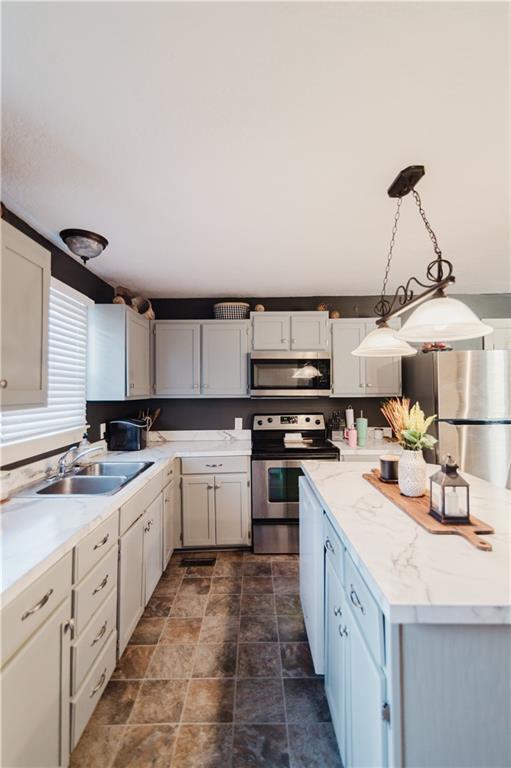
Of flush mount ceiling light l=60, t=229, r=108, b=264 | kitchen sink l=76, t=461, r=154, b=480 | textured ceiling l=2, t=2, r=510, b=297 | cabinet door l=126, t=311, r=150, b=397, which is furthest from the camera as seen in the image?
cabinet door l=126, t=311, r=150, b=397

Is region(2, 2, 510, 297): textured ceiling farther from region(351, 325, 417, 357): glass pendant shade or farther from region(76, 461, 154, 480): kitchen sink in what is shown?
region(76, 461, 154, 480): kitchen sink

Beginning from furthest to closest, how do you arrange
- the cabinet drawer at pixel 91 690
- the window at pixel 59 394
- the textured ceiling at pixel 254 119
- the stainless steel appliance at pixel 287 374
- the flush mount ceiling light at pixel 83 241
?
the stainless steel appliance at pixel 287 374, the flush mount ceiling light at pixel 83 241, the window at pixel 59 394, the cabinet drawer at pixel 91 690, the textured ceiling at pixel 254 119

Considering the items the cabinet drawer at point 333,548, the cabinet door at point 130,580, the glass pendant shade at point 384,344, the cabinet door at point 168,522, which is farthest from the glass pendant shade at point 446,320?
the cabinet door at point 168,522

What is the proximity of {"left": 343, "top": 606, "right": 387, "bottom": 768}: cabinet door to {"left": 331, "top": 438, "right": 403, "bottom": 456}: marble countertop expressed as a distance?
6.24 ft

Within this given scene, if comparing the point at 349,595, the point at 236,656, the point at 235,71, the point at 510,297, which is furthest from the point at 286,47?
the point at 510,297

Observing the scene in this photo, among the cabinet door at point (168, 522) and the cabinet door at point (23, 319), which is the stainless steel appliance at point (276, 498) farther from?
the cabinet door at point (23, 319)

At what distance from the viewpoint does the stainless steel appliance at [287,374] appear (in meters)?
3.18

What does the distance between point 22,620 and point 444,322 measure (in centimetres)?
173

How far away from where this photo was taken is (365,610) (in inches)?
36.5

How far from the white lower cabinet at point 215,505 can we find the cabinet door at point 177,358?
77 centimetres

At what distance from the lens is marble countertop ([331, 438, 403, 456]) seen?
292 centimetres

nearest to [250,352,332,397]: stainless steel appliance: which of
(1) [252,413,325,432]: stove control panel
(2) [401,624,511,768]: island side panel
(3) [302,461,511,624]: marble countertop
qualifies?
(1) [252,413,325,432]: stove control panel

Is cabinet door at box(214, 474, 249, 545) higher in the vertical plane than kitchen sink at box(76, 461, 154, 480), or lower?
lower

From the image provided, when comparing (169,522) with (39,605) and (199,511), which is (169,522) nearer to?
(199,511)
